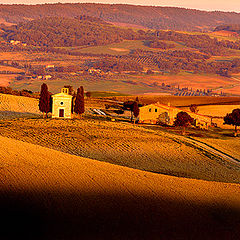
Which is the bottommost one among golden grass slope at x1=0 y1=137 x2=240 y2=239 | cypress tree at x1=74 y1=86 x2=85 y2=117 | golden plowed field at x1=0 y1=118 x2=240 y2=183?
golden plowed field at x1=0 y1=118 x2=240 y2=183

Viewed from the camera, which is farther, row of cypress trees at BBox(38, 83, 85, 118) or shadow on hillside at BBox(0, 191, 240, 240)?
row of cypress trees at BBox(38, 83, 85, 118)

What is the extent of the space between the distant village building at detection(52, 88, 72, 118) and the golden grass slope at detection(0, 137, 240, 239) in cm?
4579

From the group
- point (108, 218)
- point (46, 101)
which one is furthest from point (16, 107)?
point (108, 218)

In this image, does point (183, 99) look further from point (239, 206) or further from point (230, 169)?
point (239, 206)

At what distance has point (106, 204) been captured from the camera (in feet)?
87.1

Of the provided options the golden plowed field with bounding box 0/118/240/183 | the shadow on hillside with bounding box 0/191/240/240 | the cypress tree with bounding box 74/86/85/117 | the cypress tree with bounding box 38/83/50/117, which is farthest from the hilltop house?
the shadow on hillside with bounding box 0/191/240/240

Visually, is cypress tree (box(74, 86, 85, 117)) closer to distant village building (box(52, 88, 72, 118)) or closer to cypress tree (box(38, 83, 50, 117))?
distant village building (box(52, 88, 72, 118))

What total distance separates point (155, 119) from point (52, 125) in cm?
3364

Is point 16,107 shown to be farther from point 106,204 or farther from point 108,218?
point 108,218

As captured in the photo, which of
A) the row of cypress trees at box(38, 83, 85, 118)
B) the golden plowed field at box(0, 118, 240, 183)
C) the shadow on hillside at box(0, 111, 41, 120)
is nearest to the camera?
the golden plowed field at box(0, 118, 240, 183)

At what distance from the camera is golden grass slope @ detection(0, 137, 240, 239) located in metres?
22.2

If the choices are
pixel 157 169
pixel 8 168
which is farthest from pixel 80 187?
pixel 157 169

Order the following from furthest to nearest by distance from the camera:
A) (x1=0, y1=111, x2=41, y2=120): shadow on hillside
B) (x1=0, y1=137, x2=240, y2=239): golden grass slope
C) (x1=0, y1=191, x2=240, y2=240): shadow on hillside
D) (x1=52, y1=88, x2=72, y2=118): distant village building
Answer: (x1=0, y1=111, x2=41, y2=120): shadow on hillside < (x1=52, y1=88, x2=72, y2=118): distant village building < (x1=0, y1=137, x2=240, y2=239): golden grass slope < (x1=0, y1=191, x2=240, y2=240): shadow on hillside

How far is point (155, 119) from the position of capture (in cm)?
10100
